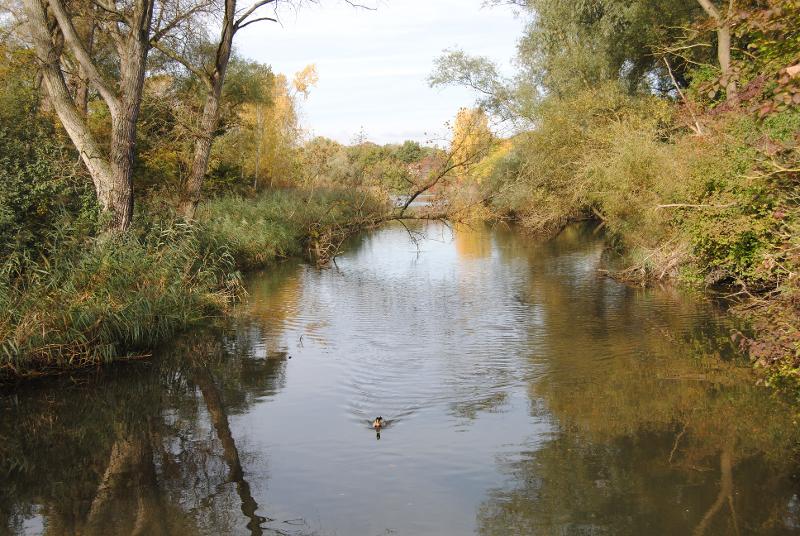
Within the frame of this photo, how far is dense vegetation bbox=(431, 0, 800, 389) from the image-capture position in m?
7.52

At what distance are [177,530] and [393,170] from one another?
17486mm

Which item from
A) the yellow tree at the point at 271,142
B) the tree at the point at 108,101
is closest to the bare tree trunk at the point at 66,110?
the tree at the point at 108,101

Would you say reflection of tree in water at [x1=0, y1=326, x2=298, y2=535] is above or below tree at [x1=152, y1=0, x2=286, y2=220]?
below

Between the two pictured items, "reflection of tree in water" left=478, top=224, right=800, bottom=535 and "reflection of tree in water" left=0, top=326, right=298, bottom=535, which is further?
"reflection of tree in water" left=0, top=326, right=298, bottom=535

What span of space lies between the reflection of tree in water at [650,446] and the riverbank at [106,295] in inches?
227

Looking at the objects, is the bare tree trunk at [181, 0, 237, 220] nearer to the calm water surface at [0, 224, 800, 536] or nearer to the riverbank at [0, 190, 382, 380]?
the riverbank at [0, 190, 382, 380]

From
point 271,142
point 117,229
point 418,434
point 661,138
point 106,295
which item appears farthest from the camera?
point 271,142

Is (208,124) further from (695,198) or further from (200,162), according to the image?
(695,198)

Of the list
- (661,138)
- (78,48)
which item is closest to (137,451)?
(78,48)

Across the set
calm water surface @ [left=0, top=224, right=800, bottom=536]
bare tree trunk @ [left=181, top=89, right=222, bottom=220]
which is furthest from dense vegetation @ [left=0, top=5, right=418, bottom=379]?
calm water surface @ [left=0, top=224, right=800, bottom=536]

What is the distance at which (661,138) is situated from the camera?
1975cm

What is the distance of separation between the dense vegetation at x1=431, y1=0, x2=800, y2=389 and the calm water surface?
1156 mm

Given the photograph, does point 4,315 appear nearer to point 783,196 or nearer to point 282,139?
point 783,196

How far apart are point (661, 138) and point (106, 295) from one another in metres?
16.0
